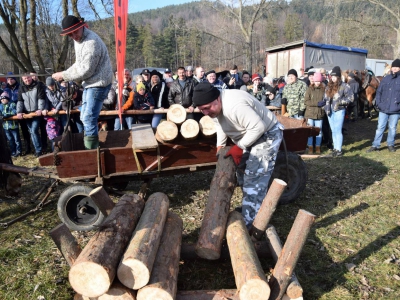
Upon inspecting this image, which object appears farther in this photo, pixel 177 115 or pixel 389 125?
pixel 389 125

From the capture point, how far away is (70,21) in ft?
13.4

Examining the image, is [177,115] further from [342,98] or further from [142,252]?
[342,98]

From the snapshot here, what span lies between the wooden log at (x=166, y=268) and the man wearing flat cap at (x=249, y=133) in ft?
3.24

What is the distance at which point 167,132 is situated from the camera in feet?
14.2

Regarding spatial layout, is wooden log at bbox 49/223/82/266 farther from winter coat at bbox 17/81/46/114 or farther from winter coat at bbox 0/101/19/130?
winter coat at bbox 0/101/19/130

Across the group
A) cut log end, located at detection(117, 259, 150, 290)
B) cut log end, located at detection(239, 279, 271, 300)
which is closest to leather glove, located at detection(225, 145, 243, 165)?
cut log end, located at detection(239, 279, 271, 300)

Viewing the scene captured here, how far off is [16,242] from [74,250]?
167cm

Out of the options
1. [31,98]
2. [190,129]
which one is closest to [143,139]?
[190,129]

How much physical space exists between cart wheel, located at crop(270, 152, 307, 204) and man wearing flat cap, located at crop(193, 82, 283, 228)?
Answer: 2.77 feet

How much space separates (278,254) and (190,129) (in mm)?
2007

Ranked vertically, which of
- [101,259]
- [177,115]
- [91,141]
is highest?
[177,115]

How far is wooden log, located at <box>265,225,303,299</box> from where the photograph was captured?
263 cm

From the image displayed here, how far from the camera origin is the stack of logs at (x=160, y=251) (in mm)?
2371

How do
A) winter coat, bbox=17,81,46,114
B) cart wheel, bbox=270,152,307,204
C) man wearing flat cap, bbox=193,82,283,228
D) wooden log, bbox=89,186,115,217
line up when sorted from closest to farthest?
wooden log, bbox=89,186,115,217, man wearing flat cap, bbox=193,82,283,228, cart wheel, bbox=270,152,307,204, winter coat, bbox=17,81,46,114
